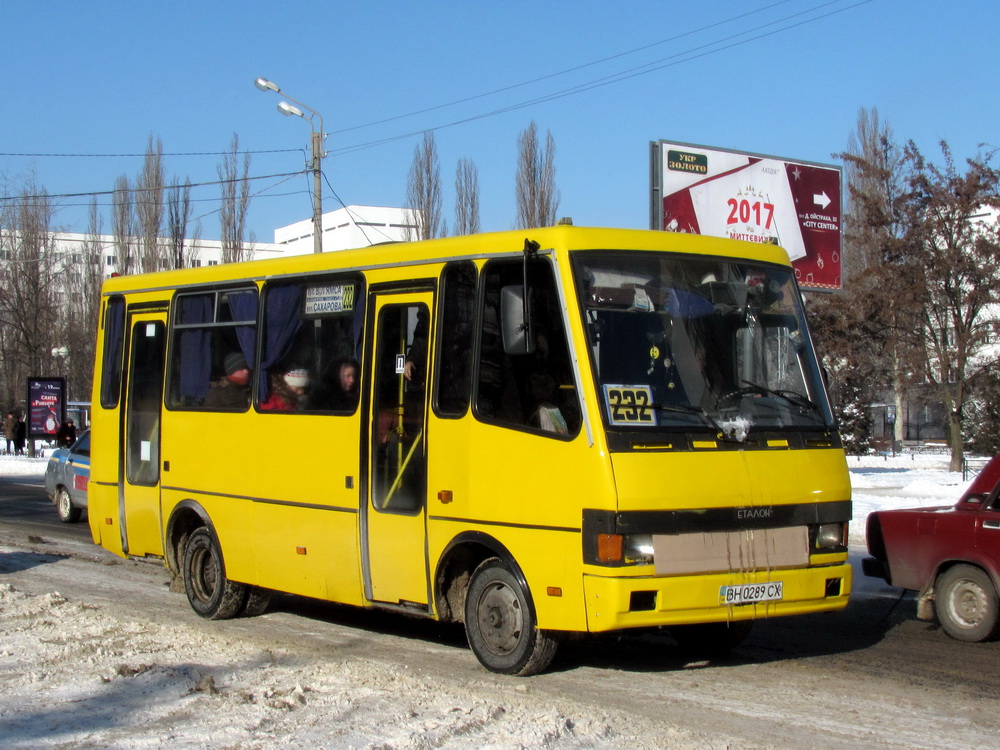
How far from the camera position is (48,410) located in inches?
1463

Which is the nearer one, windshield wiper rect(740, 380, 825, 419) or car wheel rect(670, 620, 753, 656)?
windshield wiper rect(740, 380, 825, 419)

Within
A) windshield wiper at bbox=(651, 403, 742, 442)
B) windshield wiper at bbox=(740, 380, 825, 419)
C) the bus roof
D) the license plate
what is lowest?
the license plate

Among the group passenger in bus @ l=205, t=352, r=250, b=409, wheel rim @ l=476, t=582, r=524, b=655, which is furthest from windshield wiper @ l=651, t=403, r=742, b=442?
passenger in bus @ l=205, t=352, r=250, b=409

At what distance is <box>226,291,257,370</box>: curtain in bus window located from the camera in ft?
33.8

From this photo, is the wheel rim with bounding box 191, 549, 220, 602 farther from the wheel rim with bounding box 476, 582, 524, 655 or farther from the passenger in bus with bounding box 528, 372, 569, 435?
the passenger in bus with bounding box 528, 372, 569, 435

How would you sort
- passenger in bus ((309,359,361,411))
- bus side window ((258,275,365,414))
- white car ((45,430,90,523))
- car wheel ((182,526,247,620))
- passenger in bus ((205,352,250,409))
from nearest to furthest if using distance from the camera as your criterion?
passenger in bus ((309,359,361,411)) → bus side window ((258,275,365,414)) → passenger in bus ((205,352,250,409)) → car wheel ((182,526,247,620)) → white car ((45,430,90,523))

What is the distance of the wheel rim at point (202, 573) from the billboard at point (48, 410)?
2833 centimetres

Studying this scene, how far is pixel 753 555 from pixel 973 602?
2750 mm

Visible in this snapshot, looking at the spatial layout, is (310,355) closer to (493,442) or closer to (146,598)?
(493,442)

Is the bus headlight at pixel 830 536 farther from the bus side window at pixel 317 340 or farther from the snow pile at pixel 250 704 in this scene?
the bus side window at pixel 317 340

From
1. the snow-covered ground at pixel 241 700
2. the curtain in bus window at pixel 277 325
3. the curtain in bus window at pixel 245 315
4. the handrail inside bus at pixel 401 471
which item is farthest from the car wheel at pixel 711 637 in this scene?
the curtain in bus window at pixel 245 315

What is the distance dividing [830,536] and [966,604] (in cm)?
208

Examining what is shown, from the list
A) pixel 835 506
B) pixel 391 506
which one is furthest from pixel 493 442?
pixel 835 506

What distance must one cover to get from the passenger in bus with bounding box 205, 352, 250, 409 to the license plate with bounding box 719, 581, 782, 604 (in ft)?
15.3
